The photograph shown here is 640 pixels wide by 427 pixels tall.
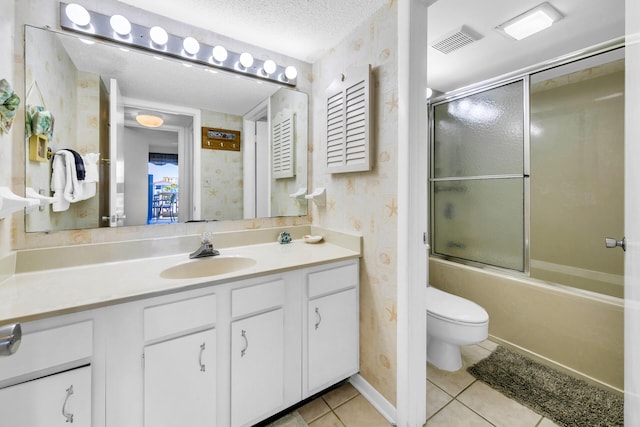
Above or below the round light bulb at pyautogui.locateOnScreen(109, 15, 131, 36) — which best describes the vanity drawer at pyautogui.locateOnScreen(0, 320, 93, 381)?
below

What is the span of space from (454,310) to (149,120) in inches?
85.0

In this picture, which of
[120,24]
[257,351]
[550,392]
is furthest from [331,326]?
[120,24]

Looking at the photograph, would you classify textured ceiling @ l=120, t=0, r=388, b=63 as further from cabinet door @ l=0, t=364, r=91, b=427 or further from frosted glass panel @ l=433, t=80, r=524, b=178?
cabinet door @ l=0, t=364, r=91, b=427

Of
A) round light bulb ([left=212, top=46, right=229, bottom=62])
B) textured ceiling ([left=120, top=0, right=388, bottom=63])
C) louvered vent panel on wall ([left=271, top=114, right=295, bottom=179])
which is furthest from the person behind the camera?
louvered vent panel on wall ([left=271, top=114, right=295, bottom=179])

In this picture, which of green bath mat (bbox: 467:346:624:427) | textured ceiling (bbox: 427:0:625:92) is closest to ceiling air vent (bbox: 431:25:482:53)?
textured ceiling (bbox: 427:0:625:92)

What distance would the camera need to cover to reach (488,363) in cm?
183

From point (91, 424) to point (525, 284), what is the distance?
8.25ft

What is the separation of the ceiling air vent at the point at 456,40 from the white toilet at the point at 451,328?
176 cm

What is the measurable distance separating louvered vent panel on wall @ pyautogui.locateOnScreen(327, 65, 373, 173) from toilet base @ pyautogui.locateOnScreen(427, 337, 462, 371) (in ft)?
4.35

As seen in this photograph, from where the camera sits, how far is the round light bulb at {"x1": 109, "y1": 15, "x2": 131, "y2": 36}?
135 centimetres

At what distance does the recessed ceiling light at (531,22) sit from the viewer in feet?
4.82

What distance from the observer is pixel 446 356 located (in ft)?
5.83

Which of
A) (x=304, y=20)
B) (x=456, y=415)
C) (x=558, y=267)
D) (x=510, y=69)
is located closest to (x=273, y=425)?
(x=456, y=415)

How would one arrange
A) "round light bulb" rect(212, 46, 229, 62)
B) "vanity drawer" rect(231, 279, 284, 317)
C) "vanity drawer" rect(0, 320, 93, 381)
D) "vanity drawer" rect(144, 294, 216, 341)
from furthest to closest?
"round light bulb" rect(212, 46, 229, 62)
"vanity drawer" rect(231, 279, 284, 317)
"vanity drawer" rect(144, 294, 216, 341)
"vanity drawer" rect(0, 320, 93, 381)
